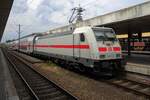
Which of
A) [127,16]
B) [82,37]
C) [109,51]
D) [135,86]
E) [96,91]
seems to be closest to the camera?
[96,91]

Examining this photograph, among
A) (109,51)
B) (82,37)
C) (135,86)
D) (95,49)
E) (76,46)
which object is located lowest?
(135,86)

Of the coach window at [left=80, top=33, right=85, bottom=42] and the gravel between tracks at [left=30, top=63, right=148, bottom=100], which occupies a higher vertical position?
the coach window at [left=80, top=33, right=85, bottom=42]

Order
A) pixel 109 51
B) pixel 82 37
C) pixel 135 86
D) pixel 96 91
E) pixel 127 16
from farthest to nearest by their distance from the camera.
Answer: pixel 127 16 → pixel 82 37 → pixel 109 51 → pixel 135 86 → pixel 96 91

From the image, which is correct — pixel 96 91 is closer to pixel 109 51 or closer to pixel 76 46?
pixel 109 51

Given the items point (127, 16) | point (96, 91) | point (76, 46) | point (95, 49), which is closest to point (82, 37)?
point (76, 46)

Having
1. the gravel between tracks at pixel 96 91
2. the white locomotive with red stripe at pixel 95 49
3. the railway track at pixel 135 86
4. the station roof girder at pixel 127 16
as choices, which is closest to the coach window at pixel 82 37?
the white locomotive with red stripe at pixel 95 49

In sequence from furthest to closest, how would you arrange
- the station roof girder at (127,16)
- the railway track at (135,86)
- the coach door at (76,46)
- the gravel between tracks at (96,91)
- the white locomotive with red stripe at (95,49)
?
the coach door at (76,46), the station roof girder at (127,16), the white locomotive with red stripe at (95,49), the railway track at (135,86), the gravel between tracks at (96,91)

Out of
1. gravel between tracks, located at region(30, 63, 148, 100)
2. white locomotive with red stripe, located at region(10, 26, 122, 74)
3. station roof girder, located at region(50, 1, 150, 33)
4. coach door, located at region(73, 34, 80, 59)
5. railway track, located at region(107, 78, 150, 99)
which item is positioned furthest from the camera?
coach door, located at region(73, 34, 80, 59)

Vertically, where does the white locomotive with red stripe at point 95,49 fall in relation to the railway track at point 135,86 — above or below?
above

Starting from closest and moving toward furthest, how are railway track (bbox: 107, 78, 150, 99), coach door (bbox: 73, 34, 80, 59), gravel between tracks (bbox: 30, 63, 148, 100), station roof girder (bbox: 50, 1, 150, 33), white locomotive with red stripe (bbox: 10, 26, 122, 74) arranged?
1. gravel between tracks (bbox: 30, 63, 148, 100)
2. railway track (bbox: 107, 78, 150, 99)
3. white locomotive with red stripe (bbox: 10, 26, 122, 74)
4. station roof girder (bbox: 50, 1, 150, 33)
5. coach door (bbox: 73, 34, 80, 59)

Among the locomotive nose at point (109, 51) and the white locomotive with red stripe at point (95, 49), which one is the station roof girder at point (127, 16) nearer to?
the white locomotive with red stripe at point (95, 49)

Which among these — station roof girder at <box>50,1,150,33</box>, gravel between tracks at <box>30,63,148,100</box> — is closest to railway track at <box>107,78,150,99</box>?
gravel between tracks at <box>30,63,148,100</box>

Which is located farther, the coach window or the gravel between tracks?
the coach window

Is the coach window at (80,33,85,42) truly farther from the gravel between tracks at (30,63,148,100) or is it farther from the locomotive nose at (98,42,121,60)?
the gravel between tracks at (30,63,148,100)
